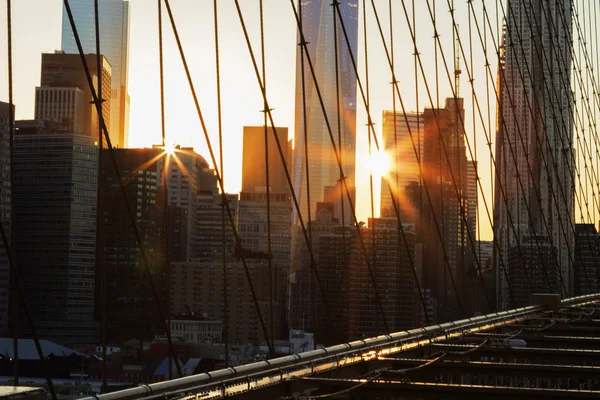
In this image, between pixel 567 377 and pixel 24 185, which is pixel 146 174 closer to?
pixel 24 185

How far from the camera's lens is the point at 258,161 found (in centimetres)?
8525

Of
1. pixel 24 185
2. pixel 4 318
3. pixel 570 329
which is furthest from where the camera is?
pixel 24 185

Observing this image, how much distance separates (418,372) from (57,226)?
5560cm

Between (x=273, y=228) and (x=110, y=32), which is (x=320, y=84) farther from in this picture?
(x=273, y=228)

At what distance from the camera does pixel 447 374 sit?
5.25 meters

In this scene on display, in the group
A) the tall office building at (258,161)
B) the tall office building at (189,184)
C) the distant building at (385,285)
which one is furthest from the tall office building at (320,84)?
the distant building at (385,285)

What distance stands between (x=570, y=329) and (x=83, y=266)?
52.5 meters

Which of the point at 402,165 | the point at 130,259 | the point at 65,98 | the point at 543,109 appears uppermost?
the point at 402,165

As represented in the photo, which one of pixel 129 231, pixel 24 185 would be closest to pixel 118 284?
pixel 129 231

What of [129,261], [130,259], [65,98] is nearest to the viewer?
[129,261]

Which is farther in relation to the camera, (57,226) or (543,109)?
(57,226)

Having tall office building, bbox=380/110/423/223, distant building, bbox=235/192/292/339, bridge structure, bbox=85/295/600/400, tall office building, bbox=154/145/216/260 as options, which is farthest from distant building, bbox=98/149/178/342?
bridge structure, bbox=85/295/600/400

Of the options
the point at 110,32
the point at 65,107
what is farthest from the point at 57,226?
the point at 110,32

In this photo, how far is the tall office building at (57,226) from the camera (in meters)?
53.9
